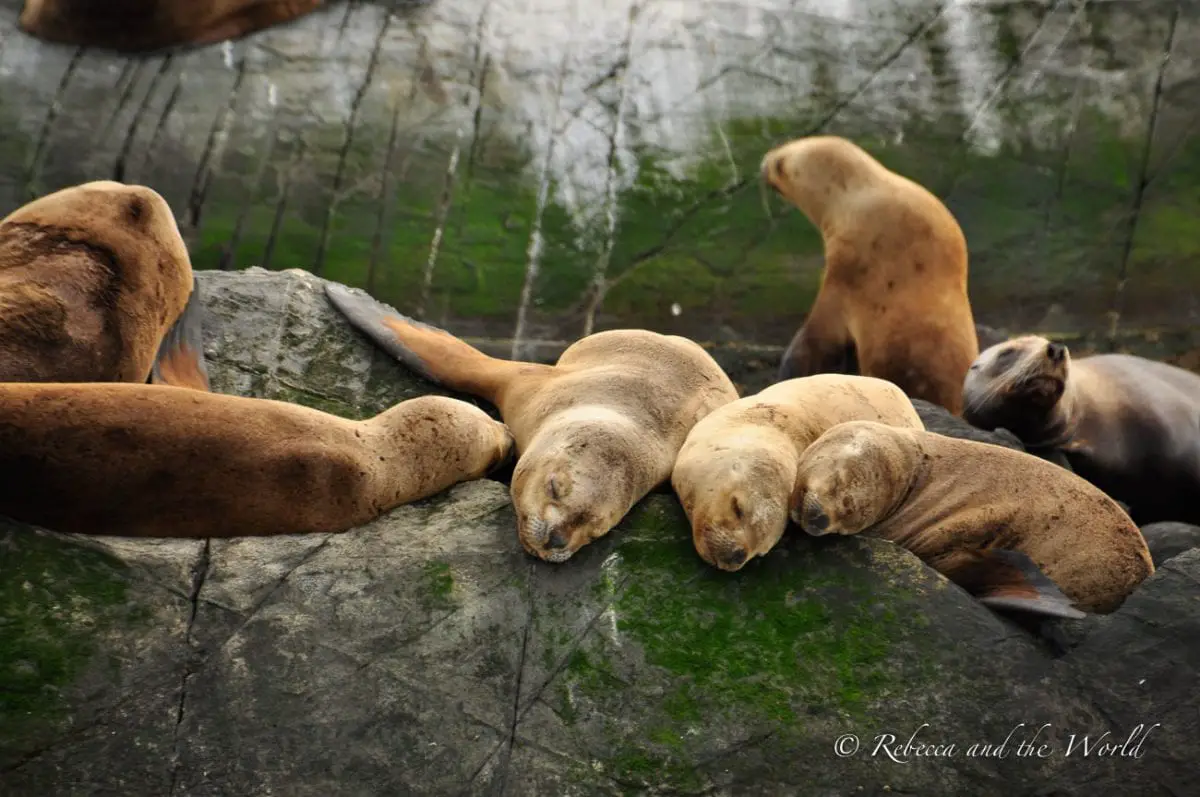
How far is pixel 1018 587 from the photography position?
328cm

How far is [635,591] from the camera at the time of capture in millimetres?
3197

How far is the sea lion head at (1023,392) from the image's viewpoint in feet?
17.0

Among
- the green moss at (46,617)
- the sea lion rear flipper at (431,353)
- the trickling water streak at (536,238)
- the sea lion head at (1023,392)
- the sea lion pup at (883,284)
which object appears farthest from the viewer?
the trickling water streak at (536,238)

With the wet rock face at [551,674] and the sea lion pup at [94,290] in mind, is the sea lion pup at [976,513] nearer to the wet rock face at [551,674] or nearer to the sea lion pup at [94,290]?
the wet rock face at [551,674]

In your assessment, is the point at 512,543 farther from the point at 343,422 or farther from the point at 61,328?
the point at 61,328

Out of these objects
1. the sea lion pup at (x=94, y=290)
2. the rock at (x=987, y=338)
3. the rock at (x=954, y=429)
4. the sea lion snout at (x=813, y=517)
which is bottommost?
the rock at (x=987, y=338)

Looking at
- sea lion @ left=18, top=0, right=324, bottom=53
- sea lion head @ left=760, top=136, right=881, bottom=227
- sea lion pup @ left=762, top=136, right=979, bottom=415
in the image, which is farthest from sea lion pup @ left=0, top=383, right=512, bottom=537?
sea lion @ left=18, top=0, right=324, bottom=53

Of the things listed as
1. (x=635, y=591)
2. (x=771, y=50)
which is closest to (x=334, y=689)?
(x=635, y=591)

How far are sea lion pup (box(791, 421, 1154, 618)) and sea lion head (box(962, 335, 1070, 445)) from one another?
1624 millimetres

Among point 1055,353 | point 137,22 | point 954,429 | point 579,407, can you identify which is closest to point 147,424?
point 579,407

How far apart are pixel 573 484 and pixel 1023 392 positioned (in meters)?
2.46

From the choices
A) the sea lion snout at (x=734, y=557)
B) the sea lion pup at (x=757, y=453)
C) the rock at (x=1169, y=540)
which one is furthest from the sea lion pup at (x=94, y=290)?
the rock at (x=1169, y=540)

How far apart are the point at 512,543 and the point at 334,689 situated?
23.9 inches

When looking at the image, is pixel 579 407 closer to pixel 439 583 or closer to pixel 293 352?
pixel 439 583
